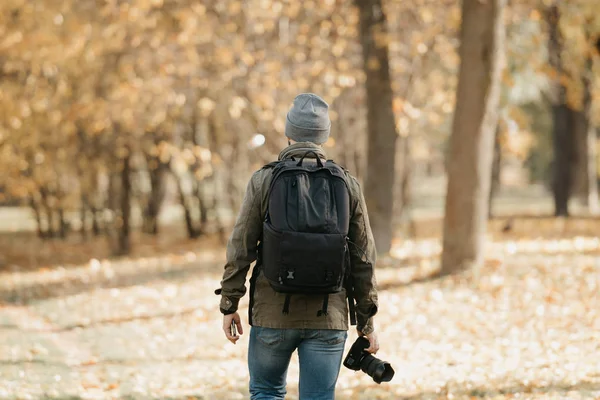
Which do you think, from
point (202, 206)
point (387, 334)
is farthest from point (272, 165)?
point (202, 206)

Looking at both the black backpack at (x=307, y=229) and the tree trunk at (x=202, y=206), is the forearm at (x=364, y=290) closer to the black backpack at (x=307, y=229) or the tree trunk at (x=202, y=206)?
the black backpack at (x=307, y=229)

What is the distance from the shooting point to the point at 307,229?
374 centimetres

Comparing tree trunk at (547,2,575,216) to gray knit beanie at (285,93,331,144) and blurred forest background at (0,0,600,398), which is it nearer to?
blurred forest background at (0,0,600,398)

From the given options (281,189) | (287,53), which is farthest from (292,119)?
(287,53)

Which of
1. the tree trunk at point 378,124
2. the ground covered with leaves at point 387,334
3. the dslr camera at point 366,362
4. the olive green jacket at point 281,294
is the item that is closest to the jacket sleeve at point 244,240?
the olive green jacket at point 281,294

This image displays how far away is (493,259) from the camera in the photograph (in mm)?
14344

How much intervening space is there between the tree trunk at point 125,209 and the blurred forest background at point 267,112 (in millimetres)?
82

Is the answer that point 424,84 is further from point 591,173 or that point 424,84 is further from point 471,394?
point 471,394

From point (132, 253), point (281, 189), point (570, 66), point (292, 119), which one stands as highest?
point (570, 66)

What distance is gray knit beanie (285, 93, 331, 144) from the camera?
3998 mm

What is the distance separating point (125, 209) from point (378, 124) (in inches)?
312

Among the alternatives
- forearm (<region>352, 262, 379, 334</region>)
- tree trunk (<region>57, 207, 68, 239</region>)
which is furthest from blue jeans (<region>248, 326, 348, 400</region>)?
tree trunk (<region>57, 207, 68, 239</region>)

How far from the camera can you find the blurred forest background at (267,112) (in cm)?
1259

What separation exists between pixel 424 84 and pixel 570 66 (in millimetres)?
7371
